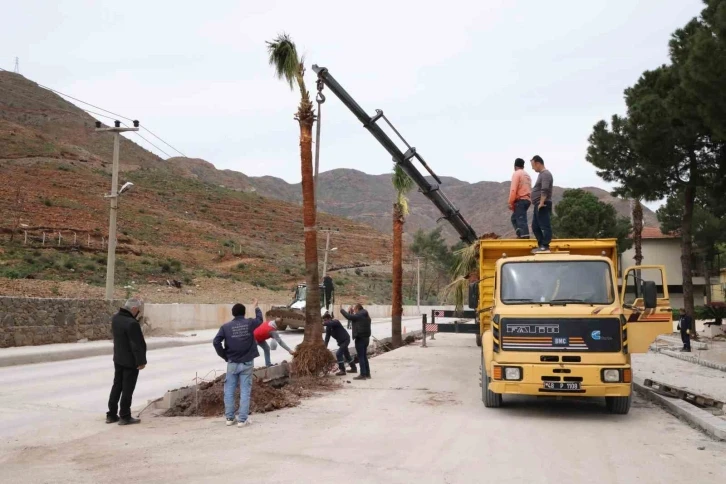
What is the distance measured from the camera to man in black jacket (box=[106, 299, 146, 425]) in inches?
372

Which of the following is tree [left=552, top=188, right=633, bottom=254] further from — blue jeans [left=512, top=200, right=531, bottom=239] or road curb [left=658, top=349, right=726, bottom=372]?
blue jeans [left=512, top=200, right=531, bottom=239]

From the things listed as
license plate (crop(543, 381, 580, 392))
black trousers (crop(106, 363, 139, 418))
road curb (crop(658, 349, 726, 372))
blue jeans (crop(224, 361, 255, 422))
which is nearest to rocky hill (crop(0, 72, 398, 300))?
black trousers (crop(106, 363, 139, 418))

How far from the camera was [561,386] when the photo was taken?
32.1 feet

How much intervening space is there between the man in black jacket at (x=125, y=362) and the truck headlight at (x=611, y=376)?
21.7 ft

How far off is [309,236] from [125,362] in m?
6.60

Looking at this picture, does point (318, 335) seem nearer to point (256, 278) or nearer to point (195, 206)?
point (256, 278)

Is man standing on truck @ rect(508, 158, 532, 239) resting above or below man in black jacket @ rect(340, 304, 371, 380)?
above

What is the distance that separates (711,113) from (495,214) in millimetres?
183350

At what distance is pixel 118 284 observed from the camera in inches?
1928

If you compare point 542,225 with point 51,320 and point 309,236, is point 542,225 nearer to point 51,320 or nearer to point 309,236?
point 309,236

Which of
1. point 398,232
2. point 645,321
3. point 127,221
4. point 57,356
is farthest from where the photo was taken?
point 127,221

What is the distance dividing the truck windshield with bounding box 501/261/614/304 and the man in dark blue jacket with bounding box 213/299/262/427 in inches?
160

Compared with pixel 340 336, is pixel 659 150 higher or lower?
higher

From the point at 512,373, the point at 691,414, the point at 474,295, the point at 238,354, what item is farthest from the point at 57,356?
the point at 691,414
